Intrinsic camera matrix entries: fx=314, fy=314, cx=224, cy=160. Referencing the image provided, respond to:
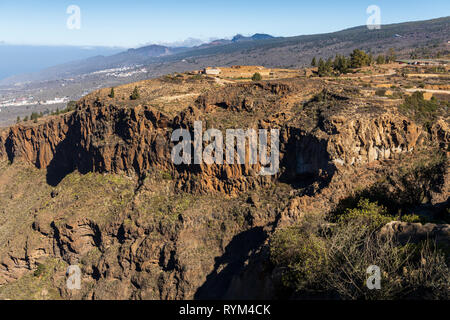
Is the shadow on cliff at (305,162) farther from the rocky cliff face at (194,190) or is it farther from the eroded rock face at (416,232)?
the eroded rock face at (416,232)

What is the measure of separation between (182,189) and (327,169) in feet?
52.1

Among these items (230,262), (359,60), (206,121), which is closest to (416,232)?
(230,262)

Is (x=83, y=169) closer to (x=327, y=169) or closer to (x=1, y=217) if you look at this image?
(x=1, y=217)

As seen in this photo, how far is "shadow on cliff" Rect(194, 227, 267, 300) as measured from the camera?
26125mm

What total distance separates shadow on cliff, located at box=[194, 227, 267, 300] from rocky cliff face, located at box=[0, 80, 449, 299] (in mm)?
114

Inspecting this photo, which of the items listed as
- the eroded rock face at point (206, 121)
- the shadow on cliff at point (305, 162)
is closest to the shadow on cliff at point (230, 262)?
the eroded rock face at point (206, 121)

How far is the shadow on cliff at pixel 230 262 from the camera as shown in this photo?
85.7 feet

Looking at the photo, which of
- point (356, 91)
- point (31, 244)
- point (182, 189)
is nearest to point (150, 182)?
point (182, 189)

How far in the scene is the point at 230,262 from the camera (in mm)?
28172

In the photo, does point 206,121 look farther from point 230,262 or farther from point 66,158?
point 66,158

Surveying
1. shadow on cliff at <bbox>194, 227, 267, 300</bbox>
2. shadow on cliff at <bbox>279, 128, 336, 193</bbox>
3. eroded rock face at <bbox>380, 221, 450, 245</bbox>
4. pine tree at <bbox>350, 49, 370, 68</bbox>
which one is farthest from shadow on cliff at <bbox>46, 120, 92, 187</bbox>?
pine tree at <bbox>350, 49, 370, 68</bbox>

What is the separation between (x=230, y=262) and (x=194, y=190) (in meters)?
9.32

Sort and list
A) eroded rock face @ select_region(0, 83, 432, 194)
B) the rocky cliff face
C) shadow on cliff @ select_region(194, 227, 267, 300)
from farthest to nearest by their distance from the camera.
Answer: eroded rock face @ select_region(0, 83, 432, 194)
the rocky cliff face
shadow on cliff @ select_region(194, 227, 267, 300)

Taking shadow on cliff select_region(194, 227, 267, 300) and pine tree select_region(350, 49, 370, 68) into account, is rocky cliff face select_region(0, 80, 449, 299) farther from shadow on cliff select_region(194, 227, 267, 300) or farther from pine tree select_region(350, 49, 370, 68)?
pine tree select_region(350, 49, 370, 68)
